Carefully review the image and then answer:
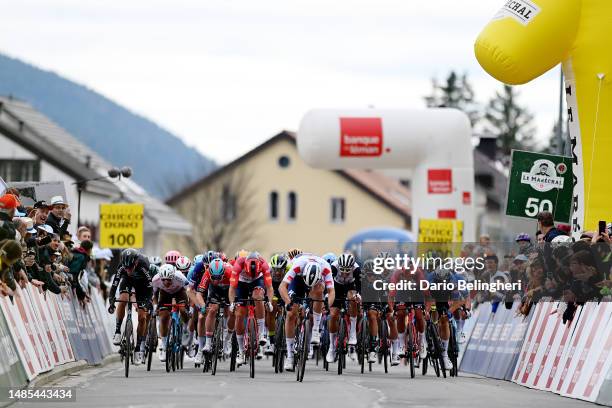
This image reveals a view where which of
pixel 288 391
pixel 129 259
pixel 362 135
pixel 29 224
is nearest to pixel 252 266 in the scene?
pixel 129 259

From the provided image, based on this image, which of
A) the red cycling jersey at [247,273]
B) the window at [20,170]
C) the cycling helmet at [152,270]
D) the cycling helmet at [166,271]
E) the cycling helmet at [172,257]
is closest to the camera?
the red cycling jersey at [247,273]

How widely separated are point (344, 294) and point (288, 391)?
540 centimetres

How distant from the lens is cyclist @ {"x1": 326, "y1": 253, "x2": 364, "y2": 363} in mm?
23312

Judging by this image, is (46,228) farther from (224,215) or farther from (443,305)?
(224,215)

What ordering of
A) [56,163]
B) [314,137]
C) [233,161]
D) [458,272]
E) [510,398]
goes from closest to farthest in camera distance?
1. [510,398]
2. [458,272]
3. [314,137]
4. [56,163]
5. [233,161]

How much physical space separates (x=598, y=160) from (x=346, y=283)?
4074mm

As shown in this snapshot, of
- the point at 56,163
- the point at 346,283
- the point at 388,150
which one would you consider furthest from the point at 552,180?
the point at 56,163

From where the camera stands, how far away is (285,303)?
2223 cm

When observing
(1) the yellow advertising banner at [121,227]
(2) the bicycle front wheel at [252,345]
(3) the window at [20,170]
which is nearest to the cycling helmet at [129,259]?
(2) the bicycle front wheel at [252,345]

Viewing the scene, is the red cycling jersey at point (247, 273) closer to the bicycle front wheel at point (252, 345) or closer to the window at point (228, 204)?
the bicycle front wheel at point (252, 345)

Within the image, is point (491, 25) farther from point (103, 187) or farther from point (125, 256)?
point (103, 187)

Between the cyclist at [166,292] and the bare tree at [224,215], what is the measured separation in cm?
6920

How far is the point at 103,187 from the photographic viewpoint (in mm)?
67688

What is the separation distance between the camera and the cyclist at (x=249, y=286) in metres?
22.5
